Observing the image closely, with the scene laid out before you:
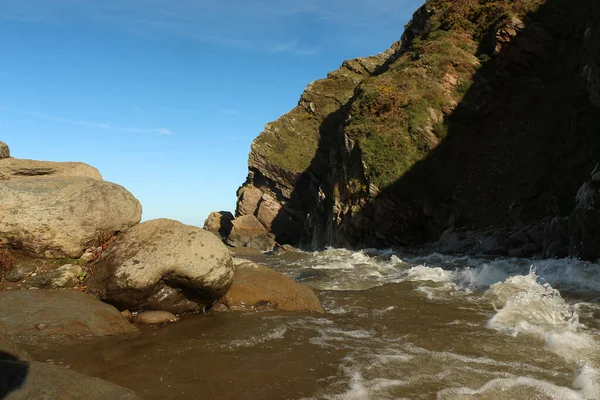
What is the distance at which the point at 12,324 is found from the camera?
6.75 metres

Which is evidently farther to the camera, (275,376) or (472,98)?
(472,98)

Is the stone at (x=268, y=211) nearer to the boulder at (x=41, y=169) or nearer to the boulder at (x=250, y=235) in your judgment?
the boulder at (x=250, y=235)

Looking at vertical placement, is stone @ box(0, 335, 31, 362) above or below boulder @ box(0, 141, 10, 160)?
below

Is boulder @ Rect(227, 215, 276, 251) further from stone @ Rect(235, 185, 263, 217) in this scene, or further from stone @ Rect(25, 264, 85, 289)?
stone @ Rect(25, 264, 85, 289)

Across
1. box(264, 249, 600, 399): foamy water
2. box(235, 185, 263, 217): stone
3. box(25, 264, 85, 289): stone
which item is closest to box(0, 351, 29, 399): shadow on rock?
box(264, 249, 600, 399): foamy water

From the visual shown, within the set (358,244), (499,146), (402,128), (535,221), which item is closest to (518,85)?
(499,146)

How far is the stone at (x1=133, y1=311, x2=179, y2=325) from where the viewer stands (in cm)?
838

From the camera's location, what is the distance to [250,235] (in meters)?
44.6

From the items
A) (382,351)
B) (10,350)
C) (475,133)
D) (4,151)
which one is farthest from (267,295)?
(475,133)

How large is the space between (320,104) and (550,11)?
27.7m

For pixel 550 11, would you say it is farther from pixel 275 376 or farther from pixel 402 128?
pixel 275 376

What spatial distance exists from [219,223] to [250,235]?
11.6 meters

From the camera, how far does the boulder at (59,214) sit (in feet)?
27.0

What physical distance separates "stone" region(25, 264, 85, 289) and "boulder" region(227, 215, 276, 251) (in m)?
34.1
